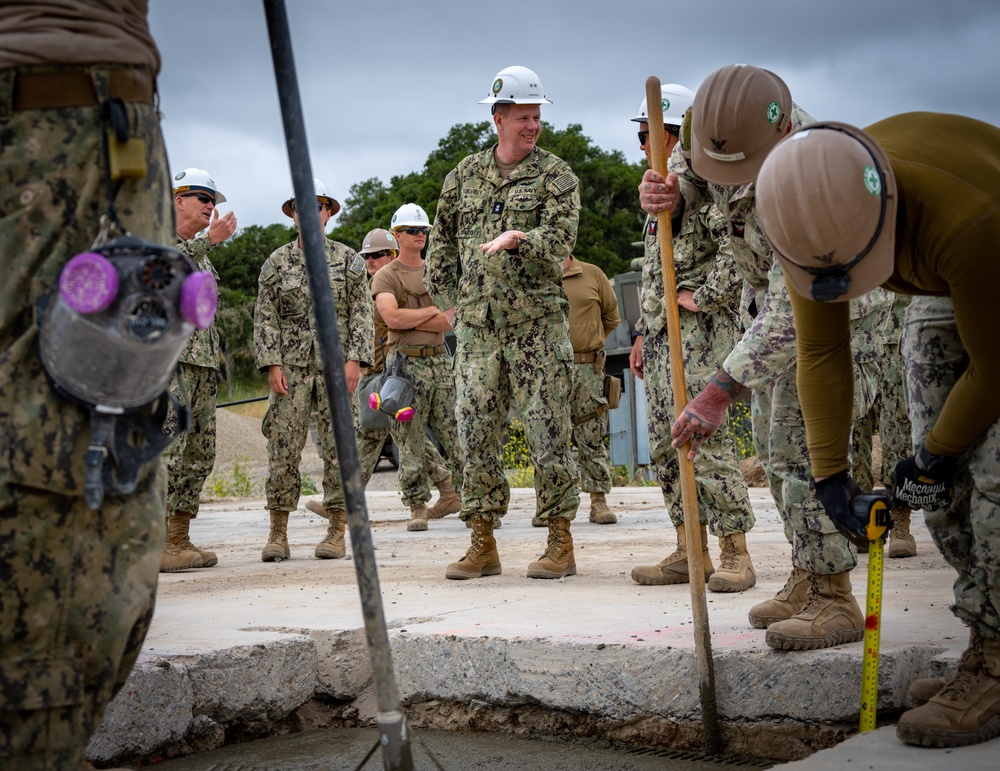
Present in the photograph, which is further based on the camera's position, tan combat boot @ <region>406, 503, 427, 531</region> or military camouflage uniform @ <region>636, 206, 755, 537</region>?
tan combat boot @ <region>406, 503, 427, 531</region>

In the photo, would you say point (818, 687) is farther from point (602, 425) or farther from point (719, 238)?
point (602, 425)

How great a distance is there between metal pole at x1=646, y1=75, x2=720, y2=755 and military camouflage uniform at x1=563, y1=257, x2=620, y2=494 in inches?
187

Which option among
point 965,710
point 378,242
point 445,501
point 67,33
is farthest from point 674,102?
point 378,242

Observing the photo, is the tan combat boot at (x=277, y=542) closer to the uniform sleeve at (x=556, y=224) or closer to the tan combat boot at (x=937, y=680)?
the uniform sleeve at (x=556, y=224)

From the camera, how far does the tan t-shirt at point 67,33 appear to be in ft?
6.35

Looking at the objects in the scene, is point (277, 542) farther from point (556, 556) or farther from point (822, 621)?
point (822, 621)

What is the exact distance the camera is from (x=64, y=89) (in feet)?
6.49

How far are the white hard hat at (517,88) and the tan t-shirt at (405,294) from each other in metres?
3.16

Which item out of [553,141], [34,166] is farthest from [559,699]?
[553,141]

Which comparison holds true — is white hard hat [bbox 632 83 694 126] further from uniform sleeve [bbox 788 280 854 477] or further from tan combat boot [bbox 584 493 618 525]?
tan combat boot [bbox 584 493 618 525]

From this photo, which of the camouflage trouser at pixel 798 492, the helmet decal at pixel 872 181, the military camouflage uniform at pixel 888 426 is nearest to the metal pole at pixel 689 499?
the camouflage trouser at pixel 798 492

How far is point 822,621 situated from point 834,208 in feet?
4.67

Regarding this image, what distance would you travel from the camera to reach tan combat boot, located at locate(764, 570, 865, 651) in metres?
3.22

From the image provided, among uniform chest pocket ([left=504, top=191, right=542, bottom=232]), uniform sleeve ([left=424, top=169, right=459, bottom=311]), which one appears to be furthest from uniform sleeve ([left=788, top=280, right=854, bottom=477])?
uniform sleeve ([left=424, top=169, right=459, bottom=311])
